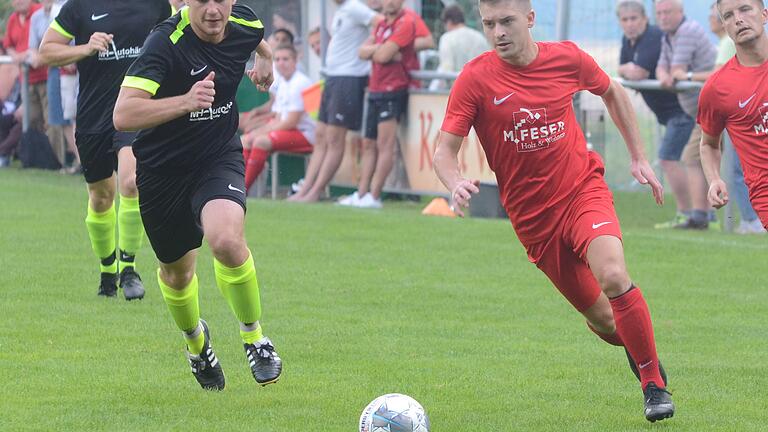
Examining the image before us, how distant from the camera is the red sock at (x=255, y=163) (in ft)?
58.5

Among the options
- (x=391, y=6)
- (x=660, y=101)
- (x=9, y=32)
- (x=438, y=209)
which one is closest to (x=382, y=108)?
(x=391, y=6)

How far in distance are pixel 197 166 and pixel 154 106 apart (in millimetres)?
582

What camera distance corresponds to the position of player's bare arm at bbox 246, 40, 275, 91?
7797 mm

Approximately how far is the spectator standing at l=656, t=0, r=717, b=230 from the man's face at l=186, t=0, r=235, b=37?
8.40m

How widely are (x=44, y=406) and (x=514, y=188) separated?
2508 mm

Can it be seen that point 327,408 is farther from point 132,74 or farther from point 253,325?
point 132,74

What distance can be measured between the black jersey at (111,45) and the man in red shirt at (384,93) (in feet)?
20.2

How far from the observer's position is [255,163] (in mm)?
17906

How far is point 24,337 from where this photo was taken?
8875 millimetres

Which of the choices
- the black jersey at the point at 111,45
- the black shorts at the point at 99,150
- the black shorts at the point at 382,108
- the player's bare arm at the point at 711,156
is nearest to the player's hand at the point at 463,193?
the player's bare arm at the point at 711,156

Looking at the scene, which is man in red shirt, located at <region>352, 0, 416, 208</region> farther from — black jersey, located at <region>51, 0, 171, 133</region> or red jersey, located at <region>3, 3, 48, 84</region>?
red jersey, located at <region>3, 3, 48, 84</region>

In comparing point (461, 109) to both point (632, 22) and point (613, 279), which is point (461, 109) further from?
point (632, 22)

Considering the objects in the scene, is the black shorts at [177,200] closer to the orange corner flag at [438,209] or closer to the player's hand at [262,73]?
the player's hand at [262,73]

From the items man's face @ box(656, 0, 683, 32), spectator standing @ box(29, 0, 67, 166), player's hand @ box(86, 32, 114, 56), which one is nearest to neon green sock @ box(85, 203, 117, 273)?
player's hand @ box(86, 32, 114, 56)
